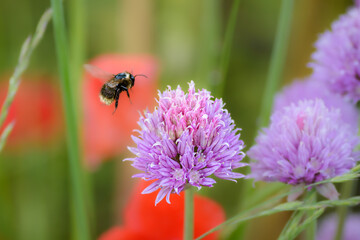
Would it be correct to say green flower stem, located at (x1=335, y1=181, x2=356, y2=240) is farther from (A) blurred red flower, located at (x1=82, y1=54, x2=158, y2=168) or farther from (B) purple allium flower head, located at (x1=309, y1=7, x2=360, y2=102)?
(A) blurred red flower, located at (x1=82, y1=54, x2=158, y2=168)

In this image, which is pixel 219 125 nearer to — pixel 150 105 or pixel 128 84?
pixel 128 84

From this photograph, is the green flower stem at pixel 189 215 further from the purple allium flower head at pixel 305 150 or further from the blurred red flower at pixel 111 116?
the blurred red flower at pixel 111 116

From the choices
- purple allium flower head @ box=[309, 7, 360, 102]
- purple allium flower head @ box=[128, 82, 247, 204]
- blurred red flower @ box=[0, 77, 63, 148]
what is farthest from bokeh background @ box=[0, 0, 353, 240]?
purple allium flower head @ box=[128, 82, 247, 204]

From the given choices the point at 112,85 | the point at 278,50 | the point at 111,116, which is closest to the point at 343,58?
the point at 278,50

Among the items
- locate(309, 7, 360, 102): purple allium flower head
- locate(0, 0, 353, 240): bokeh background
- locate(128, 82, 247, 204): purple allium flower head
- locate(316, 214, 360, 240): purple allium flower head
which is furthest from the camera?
locate(0, 0, 353, 240): bokeh background

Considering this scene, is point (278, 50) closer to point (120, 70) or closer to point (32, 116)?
point (120, 70)

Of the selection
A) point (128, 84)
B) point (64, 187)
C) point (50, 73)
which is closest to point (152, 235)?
point (128, 84)

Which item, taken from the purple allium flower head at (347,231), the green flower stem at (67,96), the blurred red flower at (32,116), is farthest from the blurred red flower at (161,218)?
the blurred red flower at (32,116)
